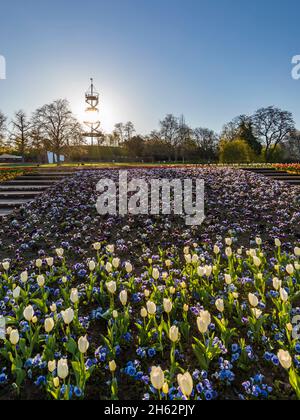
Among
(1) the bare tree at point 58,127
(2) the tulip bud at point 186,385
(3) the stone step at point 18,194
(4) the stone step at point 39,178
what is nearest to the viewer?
(2) the tulip bud at point 186,385

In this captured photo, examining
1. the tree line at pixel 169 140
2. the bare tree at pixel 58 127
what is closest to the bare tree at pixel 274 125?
the tree line at pixel 169 140

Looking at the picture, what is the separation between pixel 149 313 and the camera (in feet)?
10.1

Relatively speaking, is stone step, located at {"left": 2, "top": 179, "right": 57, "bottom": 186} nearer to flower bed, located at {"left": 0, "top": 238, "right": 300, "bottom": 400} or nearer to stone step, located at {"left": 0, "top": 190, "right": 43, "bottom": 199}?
stone step, located at {"left": 0, "top": 190, "right": 43, "bottom": 199}

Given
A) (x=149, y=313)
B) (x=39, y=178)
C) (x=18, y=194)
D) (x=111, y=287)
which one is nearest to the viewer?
(x=149, y=313)

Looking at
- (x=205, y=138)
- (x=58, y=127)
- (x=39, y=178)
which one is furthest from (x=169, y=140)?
(x=39, y=178)

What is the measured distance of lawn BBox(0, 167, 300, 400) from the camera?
2.52m

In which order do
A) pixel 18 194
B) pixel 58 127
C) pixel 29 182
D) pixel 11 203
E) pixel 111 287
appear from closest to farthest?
pixel 111 287
pixel 11 203
pixel 18 194
pixel 29 182
pixel 58 127

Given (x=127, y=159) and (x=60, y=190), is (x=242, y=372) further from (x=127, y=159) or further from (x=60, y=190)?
(x=127, y=159)

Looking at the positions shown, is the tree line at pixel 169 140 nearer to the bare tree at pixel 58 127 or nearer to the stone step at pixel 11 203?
the bare tree at pixel 58 127

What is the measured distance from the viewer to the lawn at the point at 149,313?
8.28 ft

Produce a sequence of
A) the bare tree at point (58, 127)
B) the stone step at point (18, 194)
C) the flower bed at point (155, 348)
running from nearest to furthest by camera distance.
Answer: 1. the flower bed at point (155, 348)
2. the stone step at point (18, 194)
3. the bare tree at point (58, 127)

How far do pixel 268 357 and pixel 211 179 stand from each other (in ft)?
36.5

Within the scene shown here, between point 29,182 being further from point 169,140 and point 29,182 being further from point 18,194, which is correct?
point 169,140

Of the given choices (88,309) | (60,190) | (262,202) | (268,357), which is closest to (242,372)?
(268,357)
